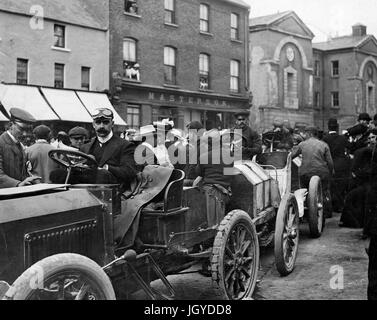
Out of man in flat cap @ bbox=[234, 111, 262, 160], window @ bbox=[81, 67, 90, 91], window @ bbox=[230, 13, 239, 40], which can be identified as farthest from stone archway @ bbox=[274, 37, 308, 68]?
man in flat cap @ bbox=[234, 111, 262, 160]

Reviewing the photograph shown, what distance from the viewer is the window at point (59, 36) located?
1936 cm

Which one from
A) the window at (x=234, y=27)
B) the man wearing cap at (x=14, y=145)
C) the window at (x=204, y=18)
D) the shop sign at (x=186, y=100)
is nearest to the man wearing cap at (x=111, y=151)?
the man wearing cap at (x=14, y=145)

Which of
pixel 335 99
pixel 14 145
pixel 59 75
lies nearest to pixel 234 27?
pixel 59 75

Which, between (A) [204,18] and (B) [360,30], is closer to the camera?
(A) [204,18]

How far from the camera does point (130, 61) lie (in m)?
22.2

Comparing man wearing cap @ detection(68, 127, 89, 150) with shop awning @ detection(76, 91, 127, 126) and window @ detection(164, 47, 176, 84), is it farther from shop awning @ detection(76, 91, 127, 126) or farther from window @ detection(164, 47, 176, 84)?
window @ detection(164, 47, 176, 84)

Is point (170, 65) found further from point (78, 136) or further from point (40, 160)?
point (40, 160)

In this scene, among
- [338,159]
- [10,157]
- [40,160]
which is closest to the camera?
[10,157]

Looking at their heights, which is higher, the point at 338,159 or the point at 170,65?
the point at 170,65

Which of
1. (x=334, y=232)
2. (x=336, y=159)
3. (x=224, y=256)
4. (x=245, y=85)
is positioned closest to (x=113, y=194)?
(x=224, y=256)

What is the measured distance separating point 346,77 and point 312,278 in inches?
1469

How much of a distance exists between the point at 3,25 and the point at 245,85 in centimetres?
1473

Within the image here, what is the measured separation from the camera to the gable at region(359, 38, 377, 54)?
130 ft

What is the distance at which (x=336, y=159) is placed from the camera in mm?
11172
